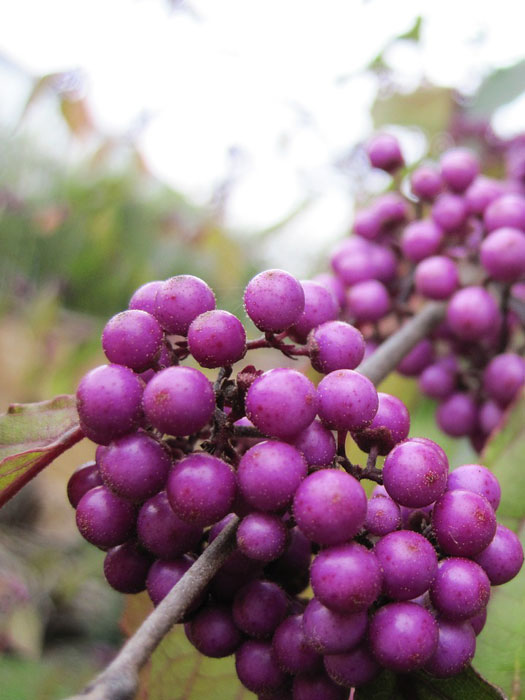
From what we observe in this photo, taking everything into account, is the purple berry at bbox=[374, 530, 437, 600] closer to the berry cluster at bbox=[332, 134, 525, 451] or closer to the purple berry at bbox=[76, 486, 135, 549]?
the purple berry at bbox=[76, 486, 135, 549]

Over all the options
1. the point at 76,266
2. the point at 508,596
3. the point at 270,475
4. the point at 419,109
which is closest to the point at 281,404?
the point at 270,475

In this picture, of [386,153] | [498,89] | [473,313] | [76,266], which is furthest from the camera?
[76,266]

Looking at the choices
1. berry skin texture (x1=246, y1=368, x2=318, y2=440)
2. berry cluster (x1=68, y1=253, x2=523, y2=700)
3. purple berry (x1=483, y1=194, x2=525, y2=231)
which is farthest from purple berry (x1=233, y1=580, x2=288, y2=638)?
purple berry (x1=483, y1=194, x2=525, y2=231)

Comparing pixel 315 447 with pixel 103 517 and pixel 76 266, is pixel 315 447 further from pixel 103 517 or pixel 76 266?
pixel 76 266

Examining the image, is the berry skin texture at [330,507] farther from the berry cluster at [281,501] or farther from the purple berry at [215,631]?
the purple berry at [215,631]

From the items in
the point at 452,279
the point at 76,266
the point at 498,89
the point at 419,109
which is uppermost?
the point at 498,89

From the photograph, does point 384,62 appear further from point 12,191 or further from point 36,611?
point 36,611
